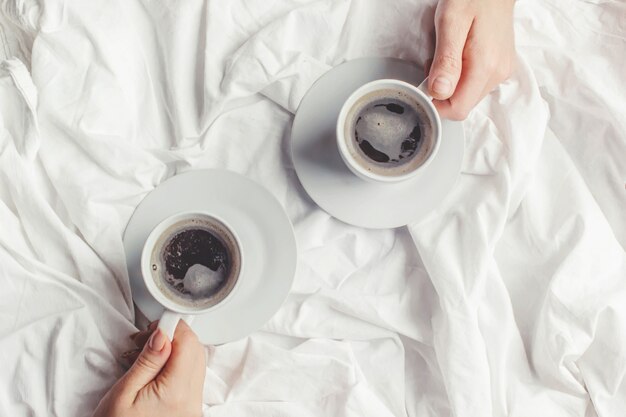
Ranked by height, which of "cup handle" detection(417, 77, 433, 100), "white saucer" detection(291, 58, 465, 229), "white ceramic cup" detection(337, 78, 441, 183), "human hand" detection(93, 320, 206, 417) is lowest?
"human hand" detection(93, 320, 206, 417)

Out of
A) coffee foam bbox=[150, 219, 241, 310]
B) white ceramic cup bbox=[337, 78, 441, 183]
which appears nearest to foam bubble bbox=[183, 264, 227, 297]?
coffee foam bbox=[150, 219, 241, 310]

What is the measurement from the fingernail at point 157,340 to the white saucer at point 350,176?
1.00 ft

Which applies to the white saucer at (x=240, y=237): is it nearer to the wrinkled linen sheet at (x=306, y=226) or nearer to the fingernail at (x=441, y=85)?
the wrinkled linen sheet at (x=306, y=226)

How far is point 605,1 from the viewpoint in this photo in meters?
1.18

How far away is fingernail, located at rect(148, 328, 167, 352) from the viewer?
900mm

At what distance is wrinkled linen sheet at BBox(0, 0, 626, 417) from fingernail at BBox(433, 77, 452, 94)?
15 centimetres

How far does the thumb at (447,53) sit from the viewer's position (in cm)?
97

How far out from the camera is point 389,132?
1.05 meters

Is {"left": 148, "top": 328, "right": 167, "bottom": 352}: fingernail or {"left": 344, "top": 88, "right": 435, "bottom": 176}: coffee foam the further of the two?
{"left": 344, "top": 88, "right": 435, "bottom": 176}: coffee foam

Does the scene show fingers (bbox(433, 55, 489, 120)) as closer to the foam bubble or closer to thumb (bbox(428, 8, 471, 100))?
thumb (bbox(428, 8, 471, 100))

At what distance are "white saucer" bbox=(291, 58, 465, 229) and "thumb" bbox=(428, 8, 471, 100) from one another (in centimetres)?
8

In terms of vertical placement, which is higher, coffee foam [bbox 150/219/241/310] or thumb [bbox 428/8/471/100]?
thumb [bbox 428/8/471/100]

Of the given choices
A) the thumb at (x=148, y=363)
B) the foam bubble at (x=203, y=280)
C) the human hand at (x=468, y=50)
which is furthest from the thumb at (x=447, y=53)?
the thumb at (x=148, y=363)

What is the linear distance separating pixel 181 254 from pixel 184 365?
16 cm
